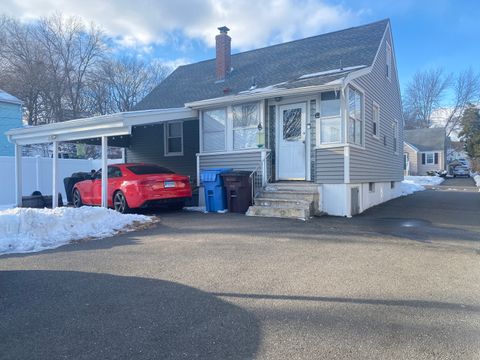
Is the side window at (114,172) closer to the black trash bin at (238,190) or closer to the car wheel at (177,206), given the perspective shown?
the car wheel at (177,206)

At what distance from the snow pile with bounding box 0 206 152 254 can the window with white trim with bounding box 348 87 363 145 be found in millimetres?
6478

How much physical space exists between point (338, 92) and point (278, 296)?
24.3ft

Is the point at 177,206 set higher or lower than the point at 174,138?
lower

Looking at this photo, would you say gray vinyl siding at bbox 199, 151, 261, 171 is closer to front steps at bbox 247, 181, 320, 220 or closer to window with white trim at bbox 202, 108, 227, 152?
window with white trim at bbox 202, 108, 227, 152

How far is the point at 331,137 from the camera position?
33.7 feet

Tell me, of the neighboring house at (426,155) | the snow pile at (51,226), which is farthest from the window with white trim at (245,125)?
the neighboring house at (426,155)

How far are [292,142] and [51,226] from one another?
693cm

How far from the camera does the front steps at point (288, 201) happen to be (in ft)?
31.2

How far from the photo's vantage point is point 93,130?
10594 mm

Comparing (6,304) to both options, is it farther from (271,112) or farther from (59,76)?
(59,76)

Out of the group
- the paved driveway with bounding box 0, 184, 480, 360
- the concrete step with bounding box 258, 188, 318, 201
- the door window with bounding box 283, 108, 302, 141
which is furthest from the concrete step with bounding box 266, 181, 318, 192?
the paved driveway with bounding box 0, 184, 480, 360

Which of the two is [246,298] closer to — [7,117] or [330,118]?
[330,118]

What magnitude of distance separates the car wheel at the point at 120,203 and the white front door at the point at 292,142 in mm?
4678

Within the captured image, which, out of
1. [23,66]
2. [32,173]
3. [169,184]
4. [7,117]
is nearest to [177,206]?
[169,184]
